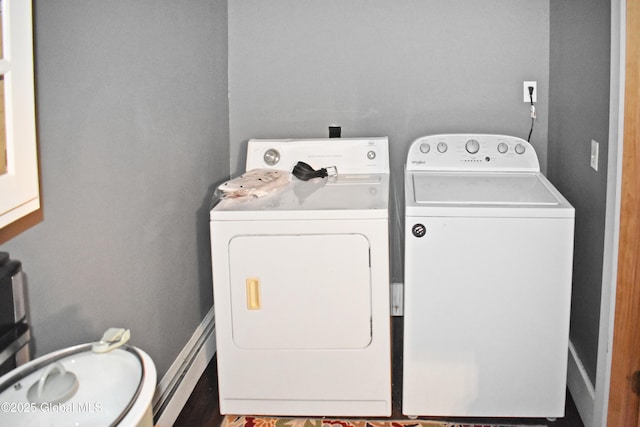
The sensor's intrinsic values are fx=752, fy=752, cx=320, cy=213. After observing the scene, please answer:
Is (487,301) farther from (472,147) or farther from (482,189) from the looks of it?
(472,147)

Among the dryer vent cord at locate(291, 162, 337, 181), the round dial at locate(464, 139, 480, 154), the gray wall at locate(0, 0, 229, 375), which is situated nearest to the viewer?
the gray wall at locate(0, 0, 229, 375)

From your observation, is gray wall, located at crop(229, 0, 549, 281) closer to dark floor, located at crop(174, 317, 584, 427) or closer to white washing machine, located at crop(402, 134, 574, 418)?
white washing machine, located at crop(402, 134, 574, 418)

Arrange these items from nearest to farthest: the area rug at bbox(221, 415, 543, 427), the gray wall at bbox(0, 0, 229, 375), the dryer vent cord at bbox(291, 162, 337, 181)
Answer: the gray wall at bbox(0, 0, 229, 375), the area rug at bbox(221, 415, 543, 427), the dryer vent cord at bbox(291, 162, 337, 181)

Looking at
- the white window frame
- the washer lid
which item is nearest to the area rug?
the washer lid

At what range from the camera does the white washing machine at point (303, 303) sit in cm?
251

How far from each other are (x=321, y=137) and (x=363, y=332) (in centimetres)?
117

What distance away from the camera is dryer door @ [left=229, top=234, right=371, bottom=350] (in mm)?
2518

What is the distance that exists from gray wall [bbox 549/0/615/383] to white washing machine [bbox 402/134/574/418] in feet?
0.39

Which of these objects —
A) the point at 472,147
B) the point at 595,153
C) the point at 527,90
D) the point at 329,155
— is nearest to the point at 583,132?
the point at 595,153

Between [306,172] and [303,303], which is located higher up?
[306,172]

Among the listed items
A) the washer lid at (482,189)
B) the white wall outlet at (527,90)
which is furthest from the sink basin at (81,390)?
the white wall outlet at (527,90)

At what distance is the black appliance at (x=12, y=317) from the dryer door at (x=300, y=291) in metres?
0.98

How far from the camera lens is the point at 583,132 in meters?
2.71

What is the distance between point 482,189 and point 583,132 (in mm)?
413
